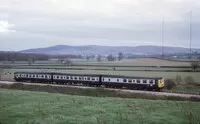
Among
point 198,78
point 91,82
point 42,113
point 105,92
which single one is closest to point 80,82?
point 91,82

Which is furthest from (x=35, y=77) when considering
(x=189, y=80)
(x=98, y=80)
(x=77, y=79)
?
(x=189, y=80)

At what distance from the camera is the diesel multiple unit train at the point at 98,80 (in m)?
45.8

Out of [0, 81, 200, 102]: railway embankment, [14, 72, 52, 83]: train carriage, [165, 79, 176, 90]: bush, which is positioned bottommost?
[0, 81, 200, 102]: railway embankment

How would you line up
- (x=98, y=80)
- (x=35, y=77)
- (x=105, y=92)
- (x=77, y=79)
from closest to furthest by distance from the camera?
(x=105, y=92)
(x=98, y=80)
(x=77, y=79)
(x=35, y=77)

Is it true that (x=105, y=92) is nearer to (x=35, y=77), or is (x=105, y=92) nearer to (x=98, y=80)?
(x=98, y=80)

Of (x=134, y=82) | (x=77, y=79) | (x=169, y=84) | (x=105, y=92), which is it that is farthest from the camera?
(x=77, y=79)

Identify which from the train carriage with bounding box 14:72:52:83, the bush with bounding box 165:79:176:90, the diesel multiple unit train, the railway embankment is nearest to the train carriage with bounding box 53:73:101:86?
the diesel multiple unit train

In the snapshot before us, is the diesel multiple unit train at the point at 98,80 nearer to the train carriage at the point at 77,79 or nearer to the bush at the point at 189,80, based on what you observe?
the train carriage at the point at 77,79

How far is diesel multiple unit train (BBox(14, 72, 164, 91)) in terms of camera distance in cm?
4581

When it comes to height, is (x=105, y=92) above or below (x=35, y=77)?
below

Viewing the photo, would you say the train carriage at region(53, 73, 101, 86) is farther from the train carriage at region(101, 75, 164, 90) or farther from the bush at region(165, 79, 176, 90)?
the bush at region(165, 79, 176, 90)

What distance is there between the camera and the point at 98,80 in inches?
2020

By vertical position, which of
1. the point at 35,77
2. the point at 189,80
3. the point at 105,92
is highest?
the point at 35,77

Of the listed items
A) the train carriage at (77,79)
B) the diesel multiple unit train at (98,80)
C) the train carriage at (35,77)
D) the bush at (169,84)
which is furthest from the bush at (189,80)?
the train carriage at (35,77)
